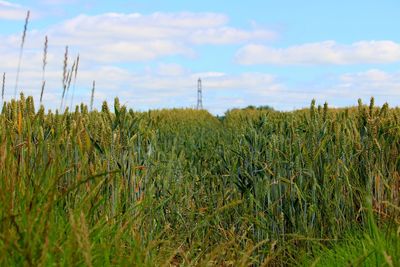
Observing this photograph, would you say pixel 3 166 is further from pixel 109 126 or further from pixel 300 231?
pixel 300 231

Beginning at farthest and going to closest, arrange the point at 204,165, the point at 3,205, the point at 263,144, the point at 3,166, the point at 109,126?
1. the point at 204,165
2. the point at 263,144
3. the point at 109,126
4. the point at 3,166
5. the point at 3,205

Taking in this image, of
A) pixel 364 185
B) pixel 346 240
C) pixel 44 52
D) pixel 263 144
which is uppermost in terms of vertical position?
pixel 44 52

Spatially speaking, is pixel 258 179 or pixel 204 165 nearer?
pixel 258 179

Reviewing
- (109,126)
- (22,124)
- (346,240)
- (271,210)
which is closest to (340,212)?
(346,240)

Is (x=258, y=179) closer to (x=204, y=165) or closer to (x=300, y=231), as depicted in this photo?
(x=300, y=231)

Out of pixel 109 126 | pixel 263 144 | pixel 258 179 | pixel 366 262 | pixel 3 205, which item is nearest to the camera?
pixel 3 205

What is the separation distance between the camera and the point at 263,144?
492cm

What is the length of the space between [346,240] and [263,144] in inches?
40.1

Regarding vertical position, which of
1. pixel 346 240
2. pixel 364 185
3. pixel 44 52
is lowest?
pixel 346 240

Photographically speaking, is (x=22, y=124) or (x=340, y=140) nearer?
(x=22, y=124)

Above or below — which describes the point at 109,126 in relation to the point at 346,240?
above

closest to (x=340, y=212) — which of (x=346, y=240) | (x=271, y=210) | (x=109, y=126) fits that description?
(x=346, y=240)

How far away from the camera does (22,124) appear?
4.32 m

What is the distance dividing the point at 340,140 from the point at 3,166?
2.67m
